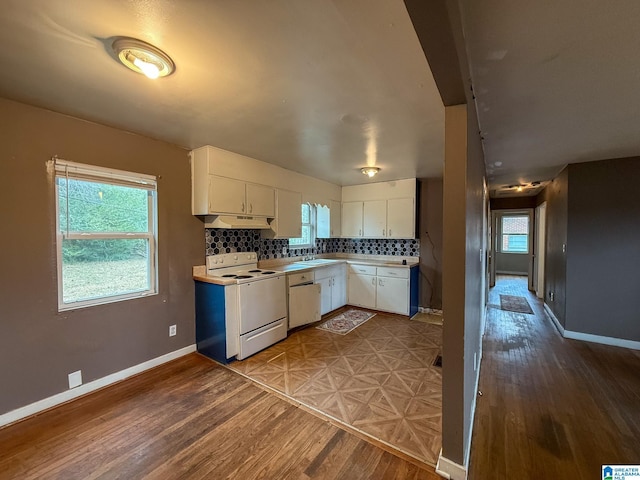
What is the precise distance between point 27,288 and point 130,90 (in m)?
1.67

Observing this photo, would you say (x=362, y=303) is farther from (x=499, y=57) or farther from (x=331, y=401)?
(x=499, y=57)

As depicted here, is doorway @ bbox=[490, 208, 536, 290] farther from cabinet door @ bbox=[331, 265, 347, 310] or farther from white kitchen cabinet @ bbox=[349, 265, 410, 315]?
cabinet door @ bbox=[331, 265, 347, 310]

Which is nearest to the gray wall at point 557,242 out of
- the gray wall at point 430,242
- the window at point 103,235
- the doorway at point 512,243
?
the gray wall at point 430,242

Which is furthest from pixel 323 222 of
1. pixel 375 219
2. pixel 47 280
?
pixel 47 280

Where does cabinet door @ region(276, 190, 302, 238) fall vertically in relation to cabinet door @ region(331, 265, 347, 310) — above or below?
A: above

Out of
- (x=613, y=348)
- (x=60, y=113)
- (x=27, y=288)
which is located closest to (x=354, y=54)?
(x=60, y=113)

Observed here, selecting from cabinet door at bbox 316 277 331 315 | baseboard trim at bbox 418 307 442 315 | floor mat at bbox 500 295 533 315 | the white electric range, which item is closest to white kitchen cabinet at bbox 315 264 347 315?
cabinet door at bbox 316 277 331 315

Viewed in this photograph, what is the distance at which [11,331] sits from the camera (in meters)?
2.00

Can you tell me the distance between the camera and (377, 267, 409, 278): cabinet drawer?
4484 millimetres

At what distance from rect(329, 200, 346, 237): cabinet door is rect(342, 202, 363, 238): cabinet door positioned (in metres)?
0.08

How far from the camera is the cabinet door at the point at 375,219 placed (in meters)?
4.89

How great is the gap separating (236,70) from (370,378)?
2.73m

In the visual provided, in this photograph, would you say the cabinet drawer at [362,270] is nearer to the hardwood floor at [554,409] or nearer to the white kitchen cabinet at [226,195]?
the hardwood floor at [554,409]

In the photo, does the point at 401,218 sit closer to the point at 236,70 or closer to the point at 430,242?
the point at 430,242
